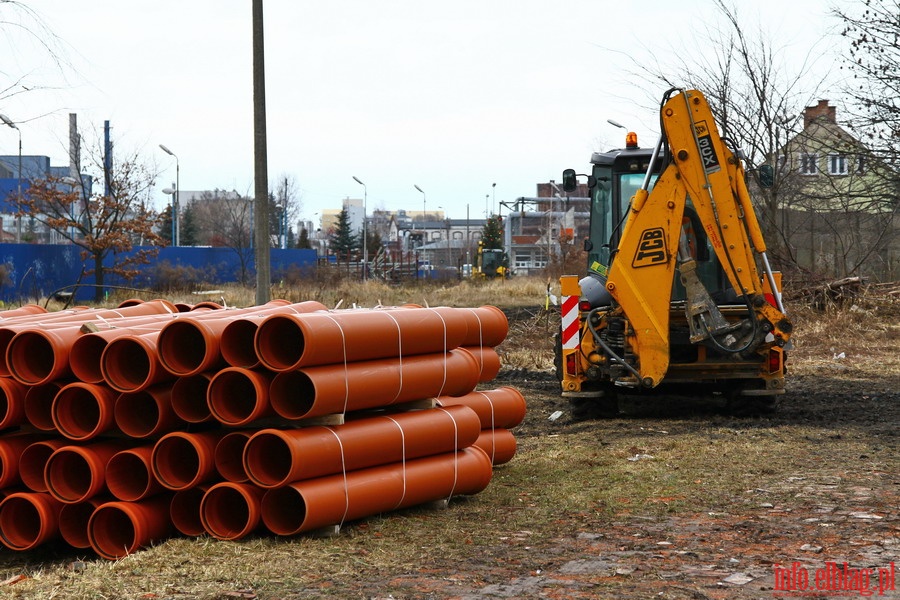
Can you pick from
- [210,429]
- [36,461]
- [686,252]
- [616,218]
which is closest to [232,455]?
[210,429]

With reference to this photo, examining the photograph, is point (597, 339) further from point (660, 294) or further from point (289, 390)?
point (289, 390)

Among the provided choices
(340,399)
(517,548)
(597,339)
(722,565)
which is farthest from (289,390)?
(597,339)

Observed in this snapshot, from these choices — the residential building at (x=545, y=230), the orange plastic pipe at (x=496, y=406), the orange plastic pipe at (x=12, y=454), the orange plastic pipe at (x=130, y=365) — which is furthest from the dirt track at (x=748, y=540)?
the residential building at (x=545, y=230)

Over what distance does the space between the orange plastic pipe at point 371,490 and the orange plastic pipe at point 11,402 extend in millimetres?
1866

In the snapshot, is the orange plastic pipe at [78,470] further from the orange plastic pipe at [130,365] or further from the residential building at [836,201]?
the residential building at [836,201]

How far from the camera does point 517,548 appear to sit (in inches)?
239

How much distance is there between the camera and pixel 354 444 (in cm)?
672

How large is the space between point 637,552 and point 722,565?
20.6 inches

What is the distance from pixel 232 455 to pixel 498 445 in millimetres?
2764

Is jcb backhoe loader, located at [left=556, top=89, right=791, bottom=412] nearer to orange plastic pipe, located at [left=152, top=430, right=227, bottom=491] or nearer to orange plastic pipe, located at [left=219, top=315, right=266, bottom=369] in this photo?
orange plastic pipe, located at [left=219, top=315, right=266, bottom=369]

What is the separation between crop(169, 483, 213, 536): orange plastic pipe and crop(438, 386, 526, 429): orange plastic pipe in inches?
90.5

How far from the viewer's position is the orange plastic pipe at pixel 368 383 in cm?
653

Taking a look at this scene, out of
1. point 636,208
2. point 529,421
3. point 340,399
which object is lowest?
point 529,421

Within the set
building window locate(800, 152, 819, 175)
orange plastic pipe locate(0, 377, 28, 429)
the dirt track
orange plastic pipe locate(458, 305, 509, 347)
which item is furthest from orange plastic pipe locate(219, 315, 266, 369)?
building window locate(800, 152, 819, 175)
